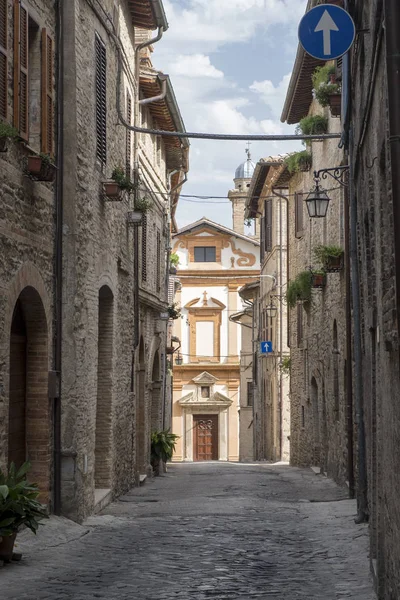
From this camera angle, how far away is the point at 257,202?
3584 cm

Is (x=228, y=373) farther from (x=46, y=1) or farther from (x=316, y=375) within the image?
(x=46, y=1)

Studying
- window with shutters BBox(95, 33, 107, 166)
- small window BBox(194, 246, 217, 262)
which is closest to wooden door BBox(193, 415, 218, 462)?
small window BBox(194, 246, 217, 262)

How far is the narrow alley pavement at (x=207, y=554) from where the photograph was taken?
27.6 feet

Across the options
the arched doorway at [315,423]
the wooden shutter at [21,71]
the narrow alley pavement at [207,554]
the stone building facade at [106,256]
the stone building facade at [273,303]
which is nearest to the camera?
the narrow alley pavement at [207,554]

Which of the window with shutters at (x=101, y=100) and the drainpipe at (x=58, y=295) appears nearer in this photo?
the drainpipe at (x=58, y=295)

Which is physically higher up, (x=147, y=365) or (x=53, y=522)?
(x=147, y=365)

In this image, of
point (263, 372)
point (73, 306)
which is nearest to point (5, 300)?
point (73, 306)

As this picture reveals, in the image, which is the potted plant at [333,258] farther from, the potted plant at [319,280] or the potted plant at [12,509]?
the potted plant at [12,509]

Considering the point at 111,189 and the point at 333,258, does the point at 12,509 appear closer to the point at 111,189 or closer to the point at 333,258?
the point at 111,189

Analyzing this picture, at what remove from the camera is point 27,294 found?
445 inches

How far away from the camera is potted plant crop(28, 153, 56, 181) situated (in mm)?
10641

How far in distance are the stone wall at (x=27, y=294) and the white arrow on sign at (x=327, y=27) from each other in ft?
10.2

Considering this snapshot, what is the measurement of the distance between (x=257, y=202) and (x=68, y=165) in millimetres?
Result: 23550

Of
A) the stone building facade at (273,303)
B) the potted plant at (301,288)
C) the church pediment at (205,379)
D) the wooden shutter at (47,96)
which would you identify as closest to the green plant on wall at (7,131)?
the wooden shutter at (47,96)
